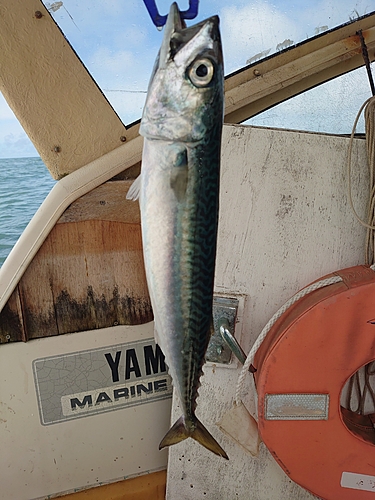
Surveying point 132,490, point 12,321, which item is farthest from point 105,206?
point 132,490

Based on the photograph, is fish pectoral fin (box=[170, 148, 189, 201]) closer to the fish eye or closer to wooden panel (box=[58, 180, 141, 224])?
the fish eye

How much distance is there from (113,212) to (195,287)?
90 centimetres

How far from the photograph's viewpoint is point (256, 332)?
1.60 m

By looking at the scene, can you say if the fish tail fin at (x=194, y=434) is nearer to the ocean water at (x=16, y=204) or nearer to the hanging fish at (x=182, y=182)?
the hanging fish at (x=182, y=182)

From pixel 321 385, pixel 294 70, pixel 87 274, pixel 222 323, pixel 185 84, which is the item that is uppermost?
pixel 294 70

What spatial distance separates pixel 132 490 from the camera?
1.96 m

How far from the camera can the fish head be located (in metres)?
0.73

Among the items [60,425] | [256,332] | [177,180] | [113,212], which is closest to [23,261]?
[113,212]

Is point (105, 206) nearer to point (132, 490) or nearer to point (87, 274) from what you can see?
point (87, 274)

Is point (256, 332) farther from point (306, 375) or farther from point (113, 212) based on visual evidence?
Result: point (113, 212)

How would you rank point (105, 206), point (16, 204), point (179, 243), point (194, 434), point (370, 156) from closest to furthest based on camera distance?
point (179, 243) < point (194, 434) < point (370, 156) < point (105, 206) < point (16, 204)

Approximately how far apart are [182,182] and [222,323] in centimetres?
85

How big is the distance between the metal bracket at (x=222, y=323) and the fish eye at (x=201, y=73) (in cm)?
94

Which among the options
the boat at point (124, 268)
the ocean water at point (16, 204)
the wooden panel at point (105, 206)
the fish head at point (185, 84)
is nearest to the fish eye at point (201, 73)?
the fish head at point (185, 84)
